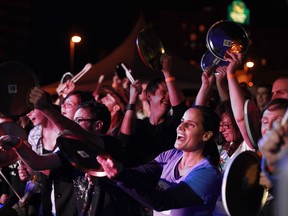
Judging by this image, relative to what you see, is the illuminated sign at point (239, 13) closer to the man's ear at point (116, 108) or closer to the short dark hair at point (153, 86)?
the man's ear at point (116, 108)


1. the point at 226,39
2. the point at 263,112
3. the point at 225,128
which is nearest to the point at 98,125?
the point at 225,128

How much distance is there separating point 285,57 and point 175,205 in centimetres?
5242

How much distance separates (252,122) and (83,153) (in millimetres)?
963

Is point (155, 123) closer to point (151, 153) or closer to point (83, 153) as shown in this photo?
point (151, 153)

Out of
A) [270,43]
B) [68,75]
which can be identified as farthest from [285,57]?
[68,75]

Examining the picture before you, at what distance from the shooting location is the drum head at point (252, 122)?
337 centimetres

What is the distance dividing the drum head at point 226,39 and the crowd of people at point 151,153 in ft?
0.73

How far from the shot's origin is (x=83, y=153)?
360cm

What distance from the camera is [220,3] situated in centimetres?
6331

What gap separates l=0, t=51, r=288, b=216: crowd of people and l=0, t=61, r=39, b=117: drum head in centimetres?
17

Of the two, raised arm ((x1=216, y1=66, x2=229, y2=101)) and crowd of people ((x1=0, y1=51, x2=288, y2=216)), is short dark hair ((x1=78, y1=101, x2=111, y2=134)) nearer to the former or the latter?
crowd of people ((x1=0, y1=51, x2=288, y2=216))

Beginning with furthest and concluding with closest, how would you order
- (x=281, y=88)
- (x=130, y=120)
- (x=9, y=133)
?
(x=130, y=120) < (x=281, y=88) < (x=9, y=133)

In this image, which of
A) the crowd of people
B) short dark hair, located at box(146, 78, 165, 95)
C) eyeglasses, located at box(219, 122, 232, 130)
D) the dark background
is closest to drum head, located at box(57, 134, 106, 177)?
the crowd of people

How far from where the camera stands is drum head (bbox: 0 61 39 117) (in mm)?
4578
